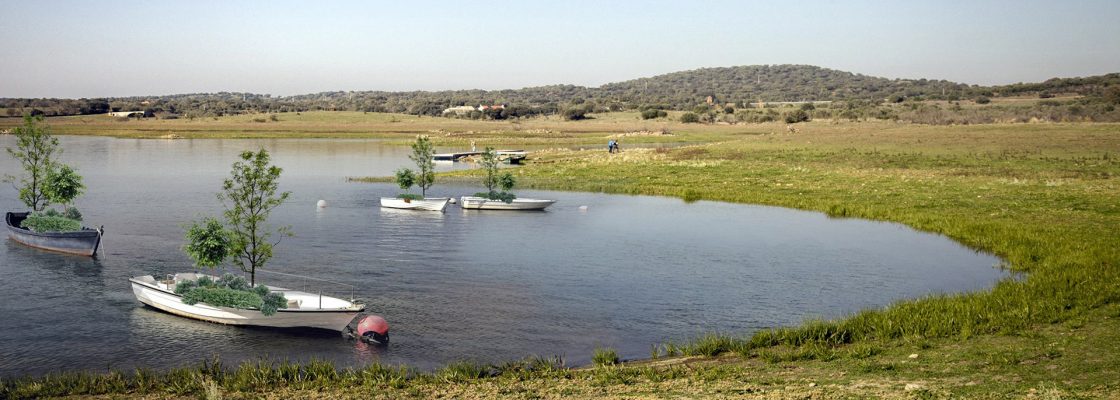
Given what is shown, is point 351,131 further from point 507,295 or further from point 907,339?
point 907,339

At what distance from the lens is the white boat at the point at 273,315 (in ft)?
69.3

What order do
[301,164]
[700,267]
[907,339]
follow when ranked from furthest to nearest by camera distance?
[301,164], [700,267], [907,339]

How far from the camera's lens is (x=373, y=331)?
66.7ft

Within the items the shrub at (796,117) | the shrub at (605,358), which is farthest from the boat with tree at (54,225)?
the shrub at (796,117)

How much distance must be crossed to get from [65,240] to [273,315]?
15419 mm

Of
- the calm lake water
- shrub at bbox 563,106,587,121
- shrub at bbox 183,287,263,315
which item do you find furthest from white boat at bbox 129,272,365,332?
shrub at bbox 563,106,587,121

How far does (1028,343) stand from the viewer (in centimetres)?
1762

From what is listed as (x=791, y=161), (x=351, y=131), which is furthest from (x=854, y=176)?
(x=351, y=131)

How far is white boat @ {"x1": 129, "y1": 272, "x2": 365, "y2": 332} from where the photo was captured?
831 inches

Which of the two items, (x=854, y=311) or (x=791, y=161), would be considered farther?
(x=791, y=161)

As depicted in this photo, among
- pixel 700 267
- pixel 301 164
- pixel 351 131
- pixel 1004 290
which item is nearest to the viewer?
pixel 1004 290

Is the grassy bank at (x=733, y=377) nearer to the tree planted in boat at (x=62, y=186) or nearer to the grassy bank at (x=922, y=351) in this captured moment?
the grassy bank at (x=922, y=351)

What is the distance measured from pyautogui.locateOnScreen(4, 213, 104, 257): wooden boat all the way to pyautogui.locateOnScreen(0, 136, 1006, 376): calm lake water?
0.51 metres

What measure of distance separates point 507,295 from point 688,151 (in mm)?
59385
